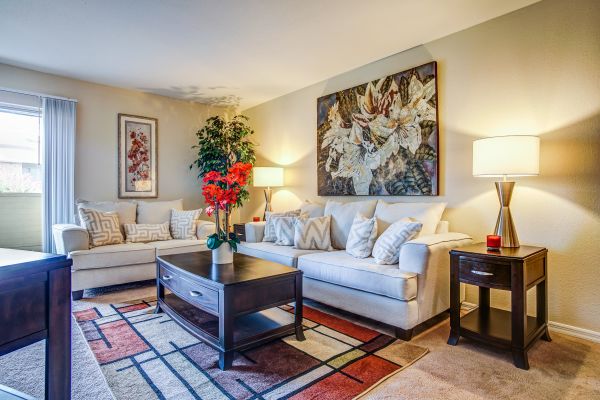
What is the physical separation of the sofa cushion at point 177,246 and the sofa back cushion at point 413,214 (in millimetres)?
2062

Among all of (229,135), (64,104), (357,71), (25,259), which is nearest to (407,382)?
(25,259)

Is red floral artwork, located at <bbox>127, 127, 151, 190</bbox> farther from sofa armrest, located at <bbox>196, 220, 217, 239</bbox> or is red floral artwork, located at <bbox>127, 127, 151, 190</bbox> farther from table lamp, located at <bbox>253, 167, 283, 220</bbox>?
table lamp, located at <bbox>253, 167, 283, 220</bbox>

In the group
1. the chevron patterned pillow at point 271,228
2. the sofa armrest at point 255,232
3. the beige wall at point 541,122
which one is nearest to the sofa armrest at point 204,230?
the sofa armrest at point 255,232

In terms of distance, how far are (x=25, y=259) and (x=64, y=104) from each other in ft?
12.6

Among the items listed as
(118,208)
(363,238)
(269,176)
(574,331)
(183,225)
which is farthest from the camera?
(269,176)

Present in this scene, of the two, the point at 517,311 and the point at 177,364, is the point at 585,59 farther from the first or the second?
the point at 177,364

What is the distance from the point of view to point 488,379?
5.93 feet

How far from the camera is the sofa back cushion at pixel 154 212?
13.5 ft

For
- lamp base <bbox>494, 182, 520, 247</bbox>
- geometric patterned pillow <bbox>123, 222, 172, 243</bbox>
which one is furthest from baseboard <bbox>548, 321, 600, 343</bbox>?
geometric patterned pillow <bbox>123, 222, 172, 243</bbox>

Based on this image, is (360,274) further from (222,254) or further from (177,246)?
(177,246)

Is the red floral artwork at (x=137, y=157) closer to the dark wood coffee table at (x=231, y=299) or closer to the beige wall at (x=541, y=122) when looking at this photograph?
the dark wood coffee table at (x=231, y=299)

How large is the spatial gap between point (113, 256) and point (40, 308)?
Result: 262 cm

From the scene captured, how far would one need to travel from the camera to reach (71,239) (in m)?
3.20

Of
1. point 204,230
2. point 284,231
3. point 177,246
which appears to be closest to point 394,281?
point 284,231
